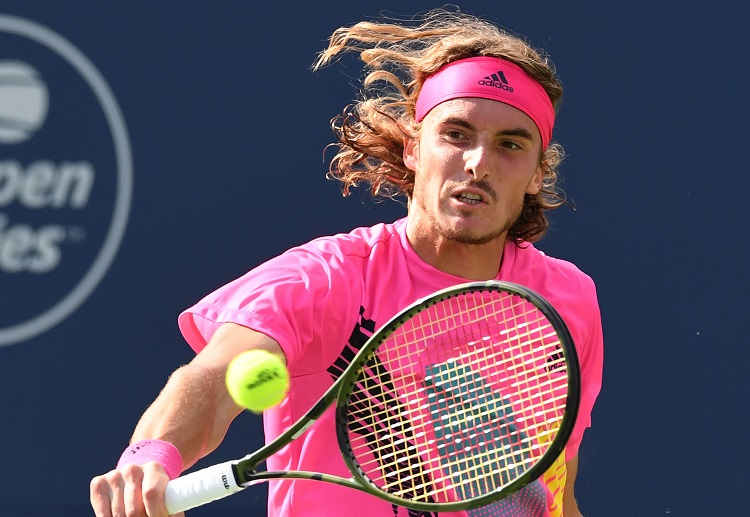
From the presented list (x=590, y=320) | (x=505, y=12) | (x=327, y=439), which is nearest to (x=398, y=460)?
(x=327, y=439)

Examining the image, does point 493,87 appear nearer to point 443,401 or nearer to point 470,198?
point 470,198

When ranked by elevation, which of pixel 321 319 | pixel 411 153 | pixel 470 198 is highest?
pixel 411 153

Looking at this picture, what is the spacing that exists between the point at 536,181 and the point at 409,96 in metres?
0.42

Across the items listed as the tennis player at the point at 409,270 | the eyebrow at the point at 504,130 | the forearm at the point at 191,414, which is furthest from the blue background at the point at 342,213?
the forearm at the point at 191,414

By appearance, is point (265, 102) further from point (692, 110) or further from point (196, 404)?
point (196, 404)

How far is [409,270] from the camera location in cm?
270

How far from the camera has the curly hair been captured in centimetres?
286

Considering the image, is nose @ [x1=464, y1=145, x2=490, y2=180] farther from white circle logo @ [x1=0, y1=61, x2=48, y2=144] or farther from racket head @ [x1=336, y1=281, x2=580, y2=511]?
white circle logo @ [x1=0, y1=61, x2=48, y2=144]

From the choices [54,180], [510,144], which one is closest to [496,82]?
[510,144]

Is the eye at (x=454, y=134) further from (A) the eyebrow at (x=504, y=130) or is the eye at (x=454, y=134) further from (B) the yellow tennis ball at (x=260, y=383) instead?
(B) the yellow tennis ball at (x=260, y=383)

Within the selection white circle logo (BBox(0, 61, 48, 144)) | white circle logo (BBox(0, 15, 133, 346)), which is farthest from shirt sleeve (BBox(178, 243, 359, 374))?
white circle logo (BBox(0, 61, 48, 144))

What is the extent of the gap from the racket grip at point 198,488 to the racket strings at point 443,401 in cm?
35

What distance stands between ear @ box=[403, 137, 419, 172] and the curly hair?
0.03 metres

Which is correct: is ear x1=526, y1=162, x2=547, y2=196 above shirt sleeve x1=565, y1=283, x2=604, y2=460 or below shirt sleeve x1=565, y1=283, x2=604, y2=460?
above
